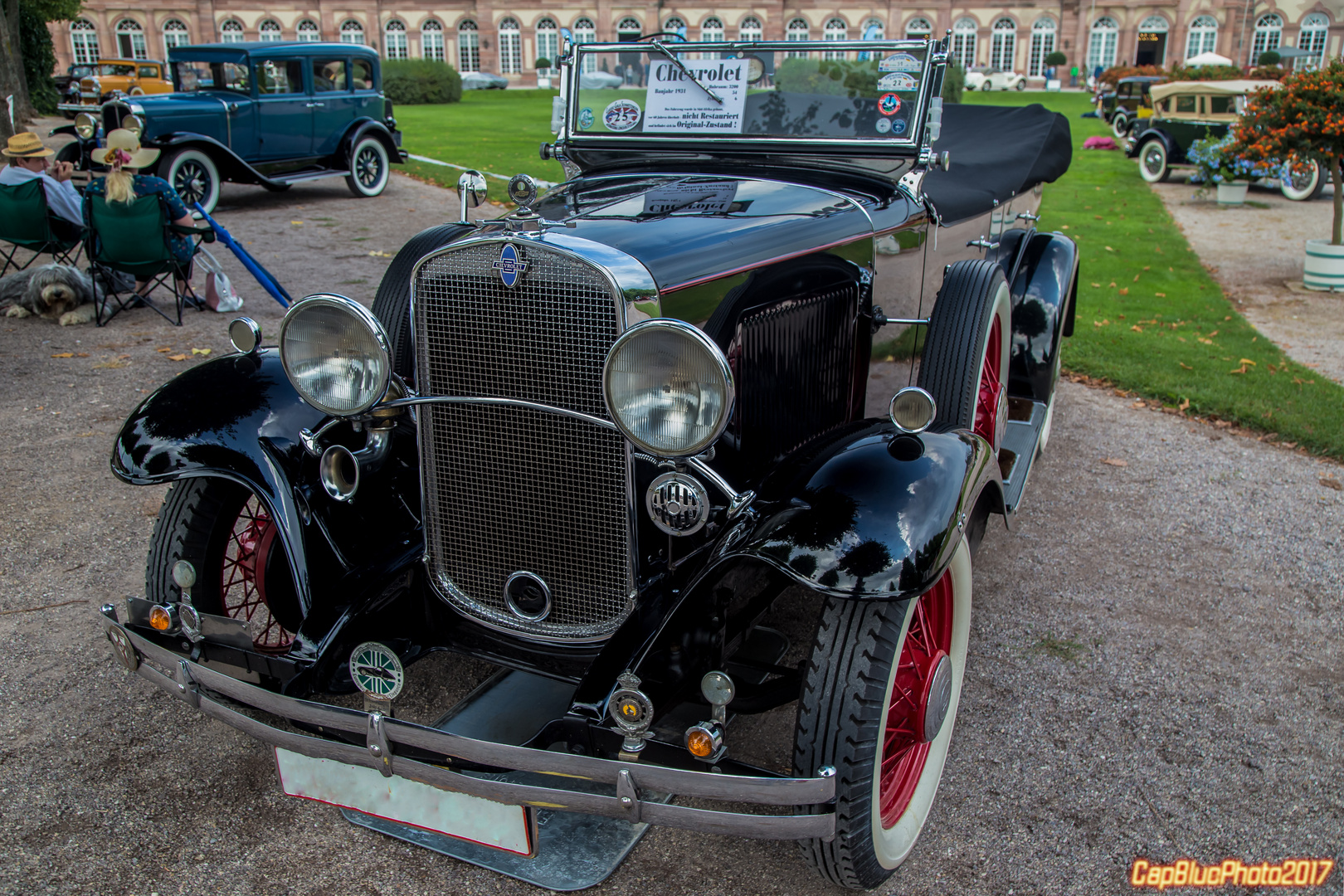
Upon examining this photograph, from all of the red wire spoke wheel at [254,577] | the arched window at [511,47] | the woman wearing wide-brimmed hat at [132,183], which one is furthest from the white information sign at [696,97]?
the arched window at [511,47]

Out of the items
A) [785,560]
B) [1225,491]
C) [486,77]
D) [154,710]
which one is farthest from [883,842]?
[486,77]

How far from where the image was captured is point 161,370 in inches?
231

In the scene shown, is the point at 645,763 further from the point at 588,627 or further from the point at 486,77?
the point at 486,77

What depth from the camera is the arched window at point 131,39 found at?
43.1m

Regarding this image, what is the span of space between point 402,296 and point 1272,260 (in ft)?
31.9

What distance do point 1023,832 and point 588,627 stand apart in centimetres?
119

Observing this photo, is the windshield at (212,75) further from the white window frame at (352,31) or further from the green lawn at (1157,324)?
the white window frame at (352,31)

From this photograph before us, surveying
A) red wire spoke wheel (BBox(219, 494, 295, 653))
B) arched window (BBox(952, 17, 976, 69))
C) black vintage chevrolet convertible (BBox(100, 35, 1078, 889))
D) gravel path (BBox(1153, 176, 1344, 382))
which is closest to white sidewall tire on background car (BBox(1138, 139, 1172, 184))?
gravel path (BBox(1153, 176, 1344, 382))

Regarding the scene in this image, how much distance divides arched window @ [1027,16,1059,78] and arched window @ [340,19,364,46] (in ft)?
107

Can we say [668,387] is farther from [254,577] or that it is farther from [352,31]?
[352,31]

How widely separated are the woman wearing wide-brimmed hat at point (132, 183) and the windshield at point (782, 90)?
4.42 m

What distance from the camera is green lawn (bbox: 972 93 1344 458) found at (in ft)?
17.5

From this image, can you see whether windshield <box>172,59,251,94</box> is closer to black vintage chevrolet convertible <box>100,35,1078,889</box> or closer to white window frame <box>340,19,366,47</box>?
black vintage chevrolet convertible <box>100,35,1078,889</box>

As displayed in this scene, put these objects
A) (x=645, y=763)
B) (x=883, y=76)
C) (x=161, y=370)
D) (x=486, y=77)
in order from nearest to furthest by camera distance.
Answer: (x=645, y=763) → (x=883, y=76) → (x=161, y=370) → (x=486, y=77)
